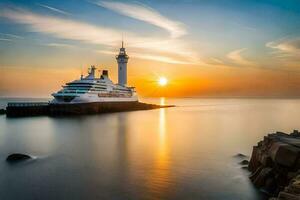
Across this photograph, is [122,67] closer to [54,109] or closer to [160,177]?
[54,109]

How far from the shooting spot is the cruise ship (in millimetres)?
70688

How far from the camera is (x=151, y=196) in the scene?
13.6 metres

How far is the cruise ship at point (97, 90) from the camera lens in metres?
70.7

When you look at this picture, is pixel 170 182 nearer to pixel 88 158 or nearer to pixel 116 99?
pixel 88 158

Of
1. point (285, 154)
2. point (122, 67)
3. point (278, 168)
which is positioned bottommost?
point (278, 168)

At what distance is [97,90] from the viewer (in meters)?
77.0

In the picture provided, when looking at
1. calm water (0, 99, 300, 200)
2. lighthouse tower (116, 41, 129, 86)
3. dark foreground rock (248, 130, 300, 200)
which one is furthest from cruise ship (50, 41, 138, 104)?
dark foreground rock (248, 130, 300, 200)

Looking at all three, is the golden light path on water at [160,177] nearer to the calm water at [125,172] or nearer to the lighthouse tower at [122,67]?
the calm water at [125,172]

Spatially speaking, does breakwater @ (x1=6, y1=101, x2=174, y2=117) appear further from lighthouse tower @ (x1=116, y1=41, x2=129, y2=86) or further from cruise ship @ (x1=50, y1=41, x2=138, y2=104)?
lighthouse tower @ (x1=116, y1=41, x2=129, y2=86)

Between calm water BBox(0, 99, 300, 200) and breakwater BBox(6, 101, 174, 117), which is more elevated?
breakwater BBox(6, 101, 174, 117)

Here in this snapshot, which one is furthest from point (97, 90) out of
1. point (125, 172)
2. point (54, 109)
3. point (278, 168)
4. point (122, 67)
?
point (278, 168)

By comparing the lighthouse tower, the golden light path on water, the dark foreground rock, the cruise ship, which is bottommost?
the golden light path on water

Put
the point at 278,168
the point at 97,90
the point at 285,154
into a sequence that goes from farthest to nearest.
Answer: the point at 97,90
the point at 278,168
the point at 285,154

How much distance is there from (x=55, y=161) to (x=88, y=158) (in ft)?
8.07
